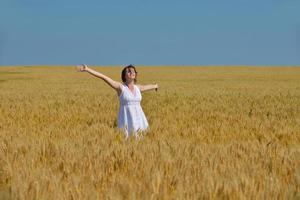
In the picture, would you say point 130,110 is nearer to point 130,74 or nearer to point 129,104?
point 129,104

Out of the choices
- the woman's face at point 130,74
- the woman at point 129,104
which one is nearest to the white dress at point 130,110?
the woman at point 129,104

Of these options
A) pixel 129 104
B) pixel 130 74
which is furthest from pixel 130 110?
pixel 130 74

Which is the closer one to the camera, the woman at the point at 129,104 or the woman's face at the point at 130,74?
the woman's face at the point at 130,74

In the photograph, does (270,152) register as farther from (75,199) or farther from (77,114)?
(77,114)

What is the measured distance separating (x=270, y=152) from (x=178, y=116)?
6594 mm

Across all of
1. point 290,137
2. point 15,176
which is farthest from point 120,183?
point 290,137

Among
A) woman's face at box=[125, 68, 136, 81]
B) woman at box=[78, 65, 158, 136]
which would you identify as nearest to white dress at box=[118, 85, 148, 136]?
woman at box=[78, 65, 158, 136]

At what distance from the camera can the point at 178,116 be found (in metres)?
11.7

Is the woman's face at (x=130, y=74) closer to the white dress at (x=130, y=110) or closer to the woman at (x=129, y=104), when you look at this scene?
the woman at (x=129, y=104)

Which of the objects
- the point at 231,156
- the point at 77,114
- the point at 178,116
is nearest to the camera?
the point at 231,156

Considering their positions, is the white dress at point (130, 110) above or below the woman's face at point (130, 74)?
below

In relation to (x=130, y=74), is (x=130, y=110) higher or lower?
lower

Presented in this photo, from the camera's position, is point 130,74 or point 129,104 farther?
point 129,104

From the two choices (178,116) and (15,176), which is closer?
Answer: (15,176)
